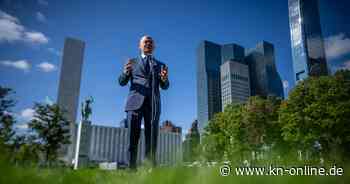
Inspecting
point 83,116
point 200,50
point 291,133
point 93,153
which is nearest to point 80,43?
point 93,153

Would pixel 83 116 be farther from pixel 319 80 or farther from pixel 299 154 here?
pixel 299 154

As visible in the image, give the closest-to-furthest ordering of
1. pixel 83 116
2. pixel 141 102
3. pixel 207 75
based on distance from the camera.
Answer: pixel 141 102, pixel 83 116, pixel 207 75

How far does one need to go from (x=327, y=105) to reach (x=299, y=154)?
14.3 m

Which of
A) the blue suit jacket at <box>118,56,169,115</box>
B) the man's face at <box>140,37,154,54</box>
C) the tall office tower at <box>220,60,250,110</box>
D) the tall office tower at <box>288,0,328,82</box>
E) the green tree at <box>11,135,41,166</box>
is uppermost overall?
the tall office tower at <box>220,60,250,110</box>

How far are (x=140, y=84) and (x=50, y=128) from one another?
1786 cm

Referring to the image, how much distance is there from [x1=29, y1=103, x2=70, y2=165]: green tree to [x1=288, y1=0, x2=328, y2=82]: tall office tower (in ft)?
58.2

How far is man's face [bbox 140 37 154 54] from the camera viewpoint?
15.9ft

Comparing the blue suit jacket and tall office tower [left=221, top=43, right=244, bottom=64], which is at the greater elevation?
tall office tower [left=221, top=43, right=244, bottom=64]

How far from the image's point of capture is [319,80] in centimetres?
1417

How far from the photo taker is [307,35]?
12969 mm

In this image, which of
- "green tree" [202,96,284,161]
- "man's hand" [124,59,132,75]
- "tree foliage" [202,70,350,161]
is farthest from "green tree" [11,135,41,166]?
"green tree" [202,96,284,161]

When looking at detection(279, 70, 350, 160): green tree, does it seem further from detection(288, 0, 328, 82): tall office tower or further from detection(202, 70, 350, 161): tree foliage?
detection(288, 0, 328, 82): tall office tower
